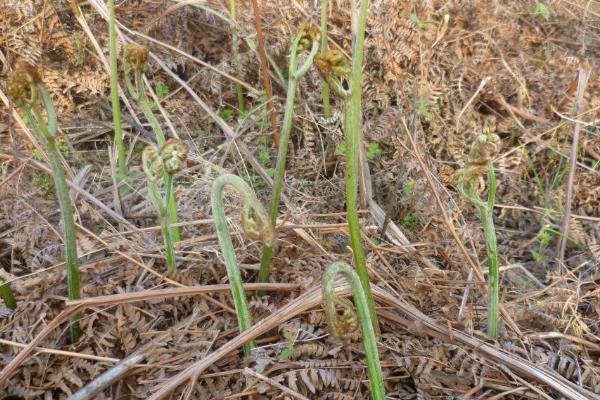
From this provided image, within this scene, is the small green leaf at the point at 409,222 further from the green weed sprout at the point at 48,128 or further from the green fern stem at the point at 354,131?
the green weed sprout at the point at 48,128

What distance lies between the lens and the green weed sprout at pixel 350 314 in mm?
1047

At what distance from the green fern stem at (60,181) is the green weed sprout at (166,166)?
190mm

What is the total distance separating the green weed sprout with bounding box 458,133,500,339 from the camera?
1.32 m

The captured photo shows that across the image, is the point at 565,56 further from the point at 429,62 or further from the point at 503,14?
the point at 429,62

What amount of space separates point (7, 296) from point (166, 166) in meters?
0.56

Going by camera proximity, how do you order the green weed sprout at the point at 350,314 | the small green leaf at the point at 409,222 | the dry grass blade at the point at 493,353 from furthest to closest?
the small green leaf at the point at 409,222 < the dry grass blade at the point at 493,353 < the green weed sprout at the point at 350,314

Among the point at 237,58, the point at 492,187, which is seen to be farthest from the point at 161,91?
the point at 492,187

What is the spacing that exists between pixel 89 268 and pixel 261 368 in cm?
59

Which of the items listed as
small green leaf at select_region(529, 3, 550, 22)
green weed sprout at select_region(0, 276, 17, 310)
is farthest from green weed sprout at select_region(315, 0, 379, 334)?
small green leaf at select_region(529, 3, 550, 22)

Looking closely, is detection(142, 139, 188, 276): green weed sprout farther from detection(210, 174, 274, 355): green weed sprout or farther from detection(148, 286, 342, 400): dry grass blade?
detection(148, 286, 342, 400): dry grass blade

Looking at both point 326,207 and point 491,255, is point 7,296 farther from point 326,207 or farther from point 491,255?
point 491,255

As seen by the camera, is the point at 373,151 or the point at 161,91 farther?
the point at 161,91

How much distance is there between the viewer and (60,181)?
131 cm

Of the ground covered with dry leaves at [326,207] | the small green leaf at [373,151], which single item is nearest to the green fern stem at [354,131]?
the ground covered with dry leaves at [326,207]
